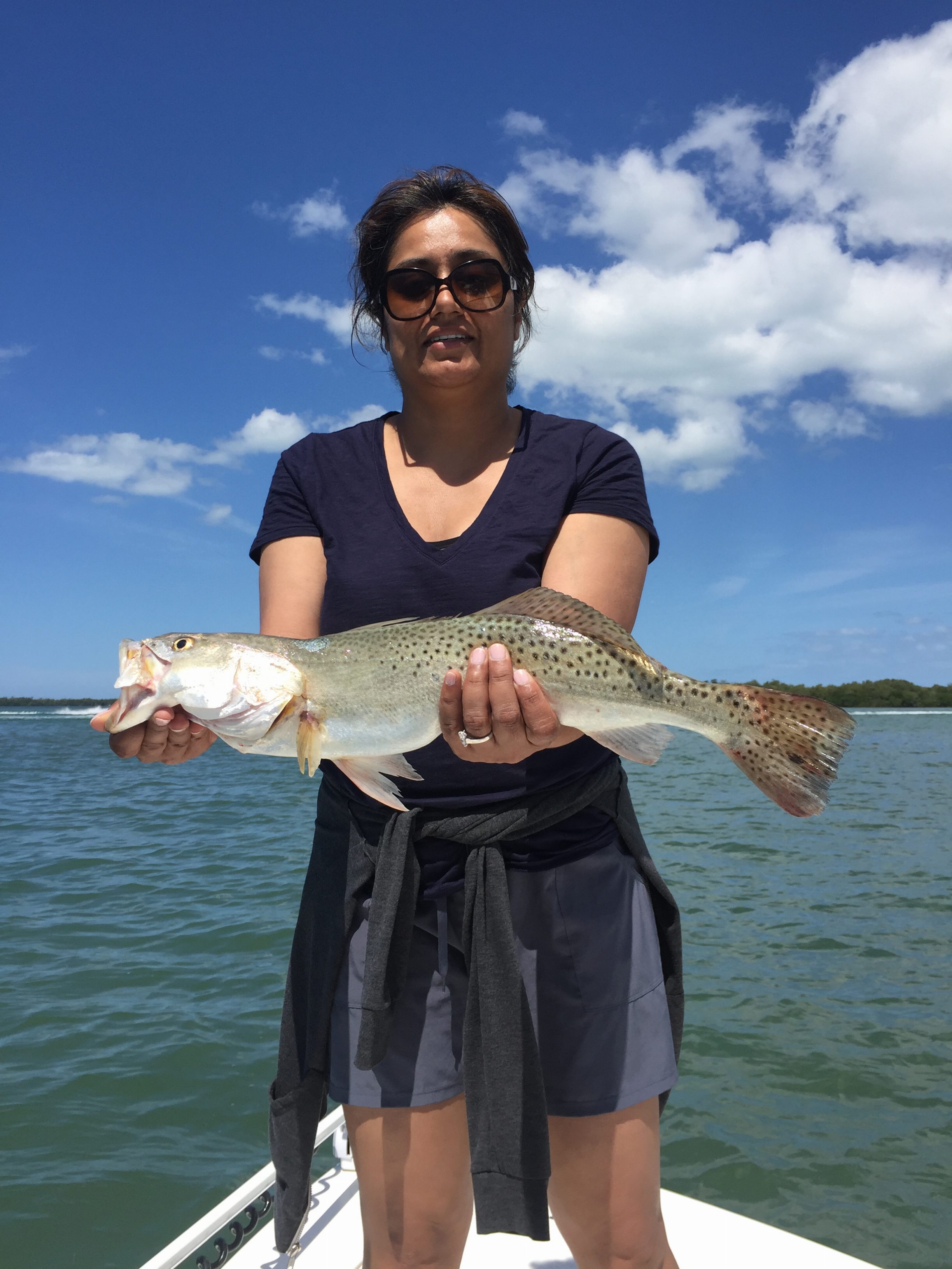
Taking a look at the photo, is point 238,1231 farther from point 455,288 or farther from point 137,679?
point 455,288

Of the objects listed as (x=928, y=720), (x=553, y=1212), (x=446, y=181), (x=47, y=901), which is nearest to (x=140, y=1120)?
(x=553, y=1212)

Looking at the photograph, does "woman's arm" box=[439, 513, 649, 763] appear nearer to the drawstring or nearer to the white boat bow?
the drawstring

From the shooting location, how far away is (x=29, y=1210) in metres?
5.66

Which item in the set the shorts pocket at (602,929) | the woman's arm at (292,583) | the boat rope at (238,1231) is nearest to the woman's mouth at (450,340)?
the woman's arm at (292,583)

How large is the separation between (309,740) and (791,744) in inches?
58.9

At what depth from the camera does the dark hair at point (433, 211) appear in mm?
3021

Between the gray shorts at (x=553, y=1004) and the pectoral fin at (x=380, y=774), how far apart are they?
34cm

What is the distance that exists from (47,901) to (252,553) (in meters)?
12.6

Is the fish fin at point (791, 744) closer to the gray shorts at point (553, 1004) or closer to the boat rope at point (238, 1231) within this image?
the gray shorts at point (553, 1004)

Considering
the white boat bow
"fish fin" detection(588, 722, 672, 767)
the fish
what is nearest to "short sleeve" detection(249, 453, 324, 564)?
the fish

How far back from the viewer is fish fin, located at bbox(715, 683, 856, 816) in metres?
2.66

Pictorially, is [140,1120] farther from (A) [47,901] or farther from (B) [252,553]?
(A) [47,901]

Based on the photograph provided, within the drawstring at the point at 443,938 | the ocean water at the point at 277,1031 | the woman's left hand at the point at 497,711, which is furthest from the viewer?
the ocean water at the point at 277,1031

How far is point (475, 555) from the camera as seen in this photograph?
8.77 feet
